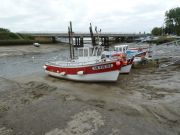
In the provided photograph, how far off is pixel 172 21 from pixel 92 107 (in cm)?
10256

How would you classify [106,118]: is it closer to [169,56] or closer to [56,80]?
[56,80]

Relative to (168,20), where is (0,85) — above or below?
below

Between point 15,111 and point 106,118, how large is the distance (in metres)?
4.74

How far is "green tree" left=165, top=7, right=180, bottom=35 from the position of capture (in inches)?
4025

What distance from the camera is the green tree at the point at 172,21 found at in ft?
335

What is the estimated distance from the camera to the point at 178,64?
26000 mm

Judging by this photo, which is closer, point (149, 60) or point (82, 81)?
point (82, 81)

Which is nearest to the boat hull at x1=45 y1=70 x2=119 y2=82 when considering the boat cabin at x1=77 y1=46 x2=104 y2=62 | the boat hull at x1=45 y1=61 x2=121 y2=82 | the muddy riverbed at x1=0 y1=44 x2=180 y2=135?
the boat hull at x1=45 y1=61 x2=121 y2=82

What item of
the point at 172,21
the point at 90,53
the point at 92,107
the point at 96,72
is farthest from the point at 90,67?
the point at 172,21

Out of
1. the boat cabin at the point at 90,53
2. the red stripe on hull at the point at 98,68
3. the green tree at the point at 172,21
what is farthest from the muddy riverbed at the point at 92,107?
the green tree at the point at 172,21

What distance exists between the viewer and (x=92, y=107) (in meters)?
12.6

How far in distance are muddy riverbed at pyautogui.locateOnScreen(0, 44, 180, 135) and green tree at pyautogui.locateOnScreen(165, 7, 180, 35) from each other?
8912 centimetres

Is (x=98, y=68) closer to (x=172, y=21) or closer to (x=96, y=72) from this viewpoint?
(x=96, y=72)

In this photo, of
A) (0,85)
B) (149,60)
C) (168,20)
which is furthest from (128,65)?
(168,20)
